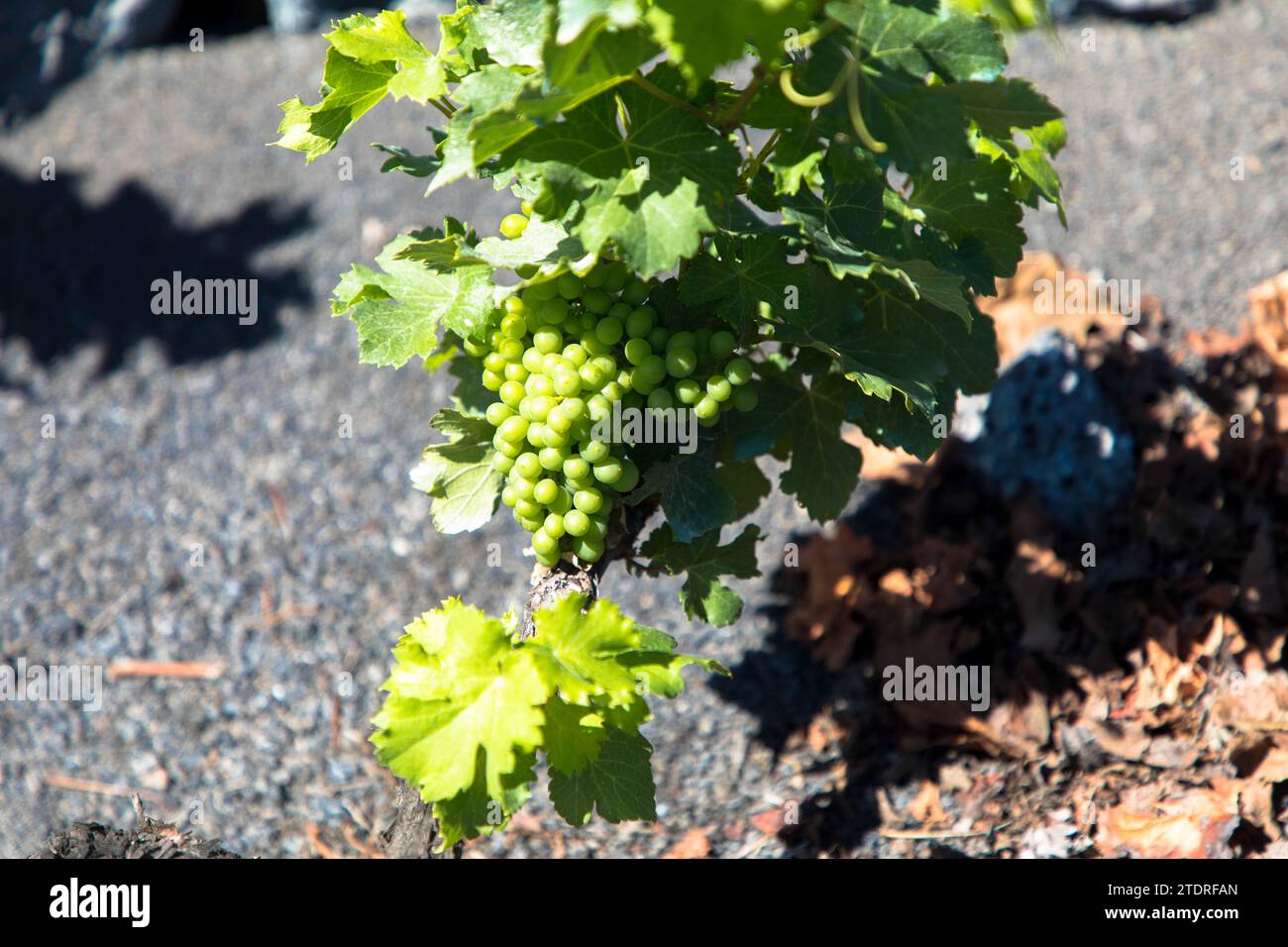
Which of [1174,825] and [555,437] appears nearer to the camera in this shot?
[555,437]

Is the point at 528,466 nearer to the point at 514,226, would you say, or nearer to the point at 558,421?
the point at 558,421

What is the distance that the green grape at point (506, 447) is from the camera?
→ 66.4 inches

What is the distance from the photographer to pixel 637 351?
162 centimetres

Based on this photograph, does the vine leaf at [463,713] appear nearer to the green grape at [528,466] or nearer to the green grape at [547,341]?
the green grape at [528,466]

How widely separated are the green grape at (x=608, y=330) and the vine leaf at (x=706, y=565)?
42 centimetres

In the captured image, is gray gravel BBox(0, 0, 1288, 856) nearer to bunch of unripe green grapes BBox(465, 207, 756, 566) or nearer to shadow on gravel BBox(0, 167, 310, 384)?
shadow on gravel BBox(0, 167, 310, 384)

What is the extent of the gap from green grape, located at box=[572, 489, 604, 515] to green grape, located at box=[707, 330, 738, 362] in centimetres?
31

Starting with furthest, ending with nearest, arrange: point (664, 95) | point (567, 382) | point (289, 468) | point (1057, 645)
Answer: point (289, 468) → point (1057, 645) → point (567, 382) → point (664, 95)

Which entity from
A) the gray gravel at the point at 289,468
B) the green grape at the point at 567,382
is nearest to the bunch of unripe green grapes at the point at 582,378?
the green grape at the point at 567,382

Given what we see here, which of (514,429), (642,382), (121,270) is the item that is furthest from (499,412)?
(121,270)

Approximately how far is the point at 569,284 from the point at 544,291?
0.04 metres
